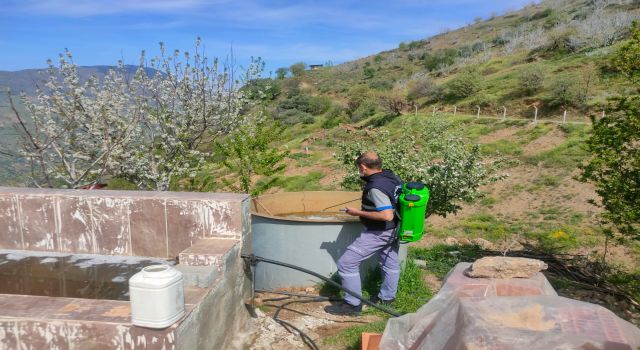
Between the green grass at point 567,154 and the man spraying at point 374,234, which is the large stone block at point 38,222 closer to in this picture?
the man spraying at point 374,234

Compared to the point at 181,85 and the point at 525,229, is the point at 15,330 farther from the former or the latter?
the point at 525,229

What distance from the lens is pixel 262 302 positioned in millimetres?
4469

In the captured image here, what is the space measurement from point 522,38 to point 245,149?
39492 millimetres

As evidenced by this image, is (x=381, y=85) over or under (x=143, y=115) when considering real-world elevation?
over

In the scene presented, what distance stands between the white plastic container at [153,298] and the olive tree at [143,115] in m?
5.62

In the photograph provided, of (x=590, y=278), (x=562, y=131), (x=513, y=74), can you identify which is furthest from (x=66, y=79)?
(x=513, y=74)

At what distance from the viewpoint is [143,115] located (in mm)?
8828

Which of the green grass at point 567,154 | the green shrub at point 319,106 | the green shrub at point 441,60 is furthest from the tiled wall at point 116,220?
the green shrub at point 441,60

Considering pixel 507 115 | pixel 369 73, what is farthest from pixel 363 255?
pixel 369 73

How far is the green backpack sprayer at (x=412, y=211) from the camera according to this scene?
4.02 m

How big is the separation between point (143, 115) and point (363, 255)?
6440 millimetres

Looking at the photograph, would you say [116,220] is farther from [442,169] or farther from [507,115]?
[507,115]

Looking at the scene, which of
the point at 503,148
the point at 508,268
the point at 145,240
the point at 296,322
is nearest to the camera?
the point at 508,268

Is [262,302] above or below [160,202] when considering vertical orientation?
below
